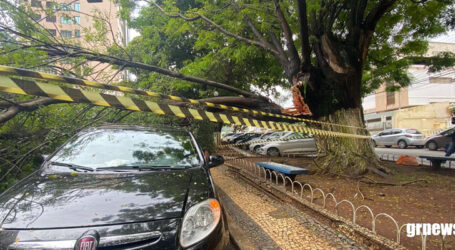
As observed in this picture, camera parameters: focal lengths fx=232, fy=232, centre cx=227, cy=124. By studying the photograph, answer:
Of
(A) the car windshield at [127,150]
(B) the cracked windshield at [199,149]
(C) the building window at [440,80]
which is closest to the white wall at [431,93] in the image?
(C) the building window at [440,80]

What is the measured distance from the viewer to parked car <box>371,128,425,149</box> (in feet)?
55.1

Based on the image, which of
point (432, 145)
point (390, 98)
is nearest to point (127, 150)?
point (432, 145)

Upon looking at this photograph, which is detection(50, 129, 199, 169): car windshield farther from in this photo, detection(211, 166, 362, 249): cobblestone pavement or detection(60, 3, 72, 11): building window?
detection(60, 3, 72, 11): building window

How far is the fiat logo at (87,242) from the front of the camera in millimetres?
1397

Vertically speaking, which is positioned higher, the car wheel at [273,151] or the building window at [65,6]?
the building window at [65,6]

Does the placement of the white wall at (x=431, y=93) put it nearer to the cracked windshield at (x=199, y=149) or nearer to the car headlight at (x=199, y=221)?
the cracked windshield at (x=199, y=149)

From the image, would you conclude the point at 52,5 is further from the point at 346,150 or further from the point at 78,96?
the point at 346,150

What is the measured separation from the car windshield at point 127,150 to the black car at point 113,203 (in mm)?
11

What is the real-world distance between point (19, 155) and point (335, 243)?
18.2ft

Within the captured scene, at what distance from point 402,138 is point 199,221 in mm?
20561

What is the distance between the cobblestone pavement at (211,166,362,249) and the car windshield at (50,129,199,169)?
61.9 inches

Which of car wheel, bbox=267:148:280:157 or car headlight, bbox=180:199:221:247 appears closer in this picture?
car headlight, bbox=180:199:221:247

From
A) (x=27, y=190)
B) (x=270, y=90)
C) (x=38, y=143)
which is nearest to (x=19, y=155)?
(x=38, y=143)

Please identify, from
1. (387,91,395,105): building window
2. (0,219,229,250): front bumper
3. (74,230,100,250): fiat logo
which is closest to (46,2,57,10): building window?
(0,219,229,250): front bumper
